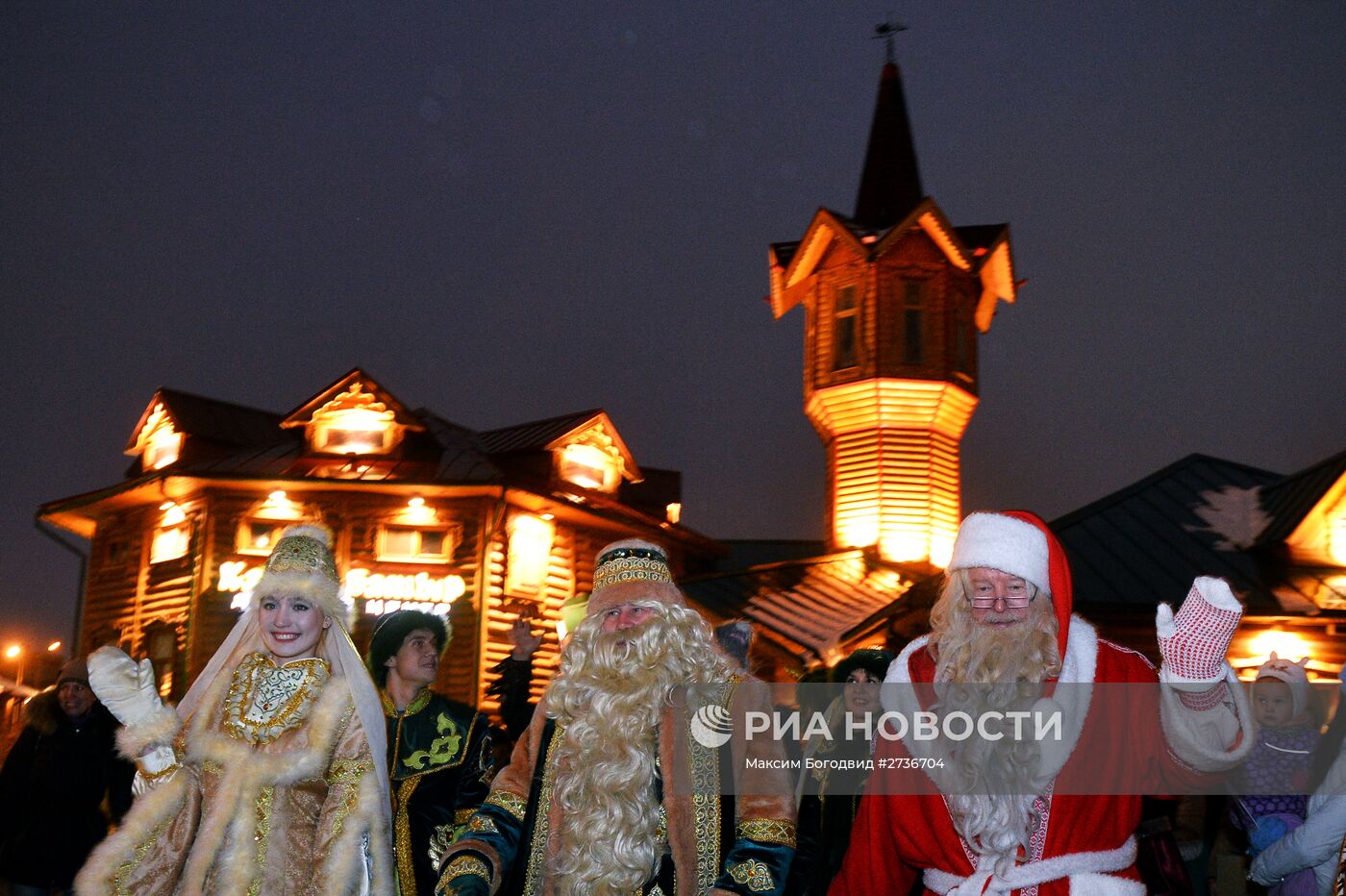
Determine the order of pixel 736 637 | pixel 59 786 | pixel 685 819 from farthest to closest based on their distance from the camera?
pixel 59 786 → pixel 736 637 → pixel 685 819

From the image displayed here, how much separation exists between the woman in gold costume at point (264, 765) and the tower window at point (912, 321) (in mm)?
18539

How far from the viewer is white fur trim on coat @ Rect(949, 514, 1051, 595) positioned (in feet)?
12.4

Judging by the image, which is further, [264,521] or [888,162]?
[888,162]

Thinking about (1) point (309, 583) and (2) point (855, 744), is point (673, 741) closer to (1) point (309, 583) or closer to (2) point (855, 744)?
(1) point (309, 583)

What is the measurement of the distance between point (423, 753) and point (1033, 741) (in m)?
3.38

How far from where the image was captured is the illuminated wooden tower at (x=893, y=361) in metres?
22.0

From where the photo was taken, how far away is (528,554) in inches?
894

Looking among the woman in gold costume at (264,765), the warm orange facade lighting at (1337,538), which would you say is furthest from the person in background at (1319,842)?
the warm orange facade lighting at (1337,538)

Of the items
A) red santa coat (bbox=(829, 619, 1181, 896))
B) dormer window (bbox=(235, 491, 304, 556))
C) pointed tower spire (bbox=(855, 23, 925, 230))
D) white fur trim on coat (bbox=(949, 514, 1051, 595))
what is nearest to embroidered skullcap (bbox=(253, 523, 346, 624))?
red santa coat (bbox=(829, 619, 1181, 896))

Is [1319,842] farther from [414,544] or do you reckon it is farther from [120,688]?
[414,544]

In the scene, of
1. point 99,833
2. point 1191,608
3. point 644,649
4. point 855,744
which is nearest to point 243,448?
point 99,833

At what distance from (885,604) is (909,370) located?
5699 mm

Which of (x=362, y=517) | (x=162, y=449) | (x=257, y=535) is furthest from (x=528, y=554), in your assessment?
(x=162, y=449)

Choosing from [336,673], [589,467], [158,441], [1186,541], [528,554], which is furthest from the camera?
[589,467]
